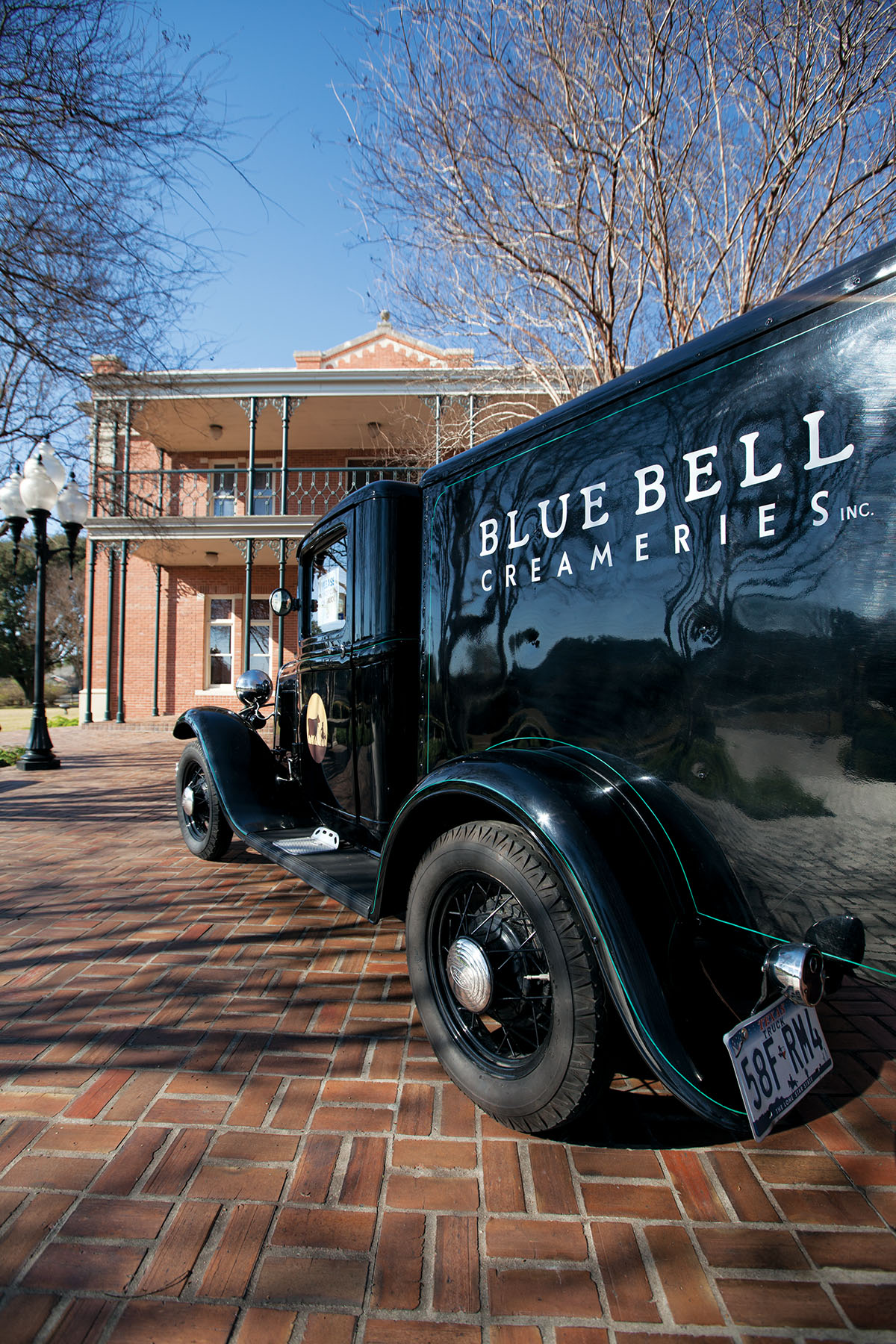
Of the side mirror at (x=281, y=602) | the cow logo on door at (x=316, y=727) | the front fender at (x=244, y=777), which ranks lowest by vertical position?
the front fender at (x=244, y=777)

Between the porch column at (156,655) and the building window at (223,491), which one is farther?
the building window at (223,491)

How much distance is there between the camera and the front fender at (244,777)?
13.3ft

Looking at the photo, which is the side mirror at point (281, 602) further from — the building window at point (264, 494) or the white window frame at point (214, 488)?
the building window at point (264, 494)

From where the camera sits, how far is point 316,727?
4.07 meters

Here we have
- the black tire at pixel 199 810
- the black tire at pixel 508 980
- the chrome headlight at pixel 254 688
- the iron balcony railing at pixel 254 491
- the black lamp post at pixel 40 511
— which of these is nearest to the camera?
the black tire at pixel 508 980

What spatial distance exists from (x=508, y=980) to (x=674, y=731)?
2.94ft

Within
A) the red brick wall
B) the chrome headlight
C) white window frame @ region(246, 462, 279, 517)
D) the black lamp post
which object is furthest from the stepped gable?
the chrome headlight

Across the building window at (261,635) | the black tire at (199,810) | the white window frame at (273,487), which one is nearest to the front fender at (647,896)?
the black tire at (199,810)

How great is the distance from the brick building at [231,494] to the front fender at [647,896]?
36.5ft

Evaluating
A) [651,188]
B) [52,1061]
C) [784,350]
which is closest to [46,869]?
[52,1061]

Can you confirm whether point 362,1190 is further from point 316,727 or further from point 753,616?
point 316,727

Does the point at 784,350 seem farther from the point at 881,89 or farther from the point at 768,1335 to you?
the point at 881,89

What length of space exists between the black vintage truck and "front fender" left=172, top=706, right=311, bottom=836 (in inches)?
57.3

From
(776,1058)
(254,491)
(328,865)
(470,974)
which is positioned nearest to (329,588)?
(328,865)
